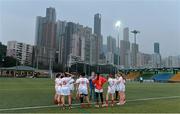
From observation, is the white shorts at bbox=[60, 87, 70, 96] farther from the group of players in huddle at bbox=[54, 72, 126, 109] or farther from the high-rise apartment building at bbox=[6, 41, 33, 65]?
the high-rise apartment building at bbox=[6, 41, 33, 65]

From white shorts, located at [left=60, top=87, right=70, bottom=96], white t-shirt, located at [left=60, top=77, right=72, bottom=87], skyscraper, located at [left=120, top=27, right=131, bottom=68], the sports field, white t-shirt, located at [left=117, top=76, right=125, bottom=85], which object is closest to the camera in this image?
the sports field

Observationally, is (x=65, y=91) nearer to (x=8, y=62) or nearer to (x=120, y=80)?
(x=120, y=80)

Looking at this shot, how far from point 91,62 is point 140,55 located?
95.9 feet

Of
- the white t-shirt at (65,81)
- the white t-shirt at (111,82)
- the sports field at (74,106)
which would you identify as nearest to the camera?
the sports field at (74,106)

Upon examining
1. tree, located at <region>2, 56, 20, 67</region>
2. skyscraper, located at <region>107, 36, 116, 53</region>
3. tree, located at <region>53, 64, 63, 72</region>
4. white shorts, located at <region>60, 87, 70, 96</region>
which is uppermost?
skyscraper, located at <region>107, 36, 116, 53</region>

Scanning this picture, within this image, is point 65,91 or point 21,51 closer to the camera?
point 65,91

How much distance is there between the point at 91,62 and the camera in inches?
4702

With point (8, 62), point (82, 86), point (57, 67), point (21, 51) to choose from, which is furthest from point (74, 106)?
point (21, 51)

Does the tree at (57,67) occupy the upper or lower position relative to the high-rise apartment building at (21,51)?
lower

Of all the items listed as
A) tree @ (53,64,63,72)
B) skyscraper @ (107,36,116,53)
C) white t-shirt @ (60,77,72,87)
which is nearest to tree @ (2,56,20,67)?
tree @ (53,64,63,72)

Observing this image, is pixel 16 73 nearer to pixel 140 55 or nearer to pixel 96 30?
pixel 96 30

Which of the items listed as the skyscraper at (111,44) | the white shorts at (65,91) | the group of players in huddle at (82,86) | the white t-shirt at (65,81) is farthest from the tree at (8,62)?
the white shorts at (65,91)

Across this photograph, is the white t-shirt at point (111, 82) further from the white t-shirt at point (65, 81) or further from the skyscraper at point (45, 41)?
the skyscraper at point (45, 41)

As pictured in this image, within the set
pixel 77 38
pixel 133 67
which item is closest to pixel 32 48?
pixel 77 38
